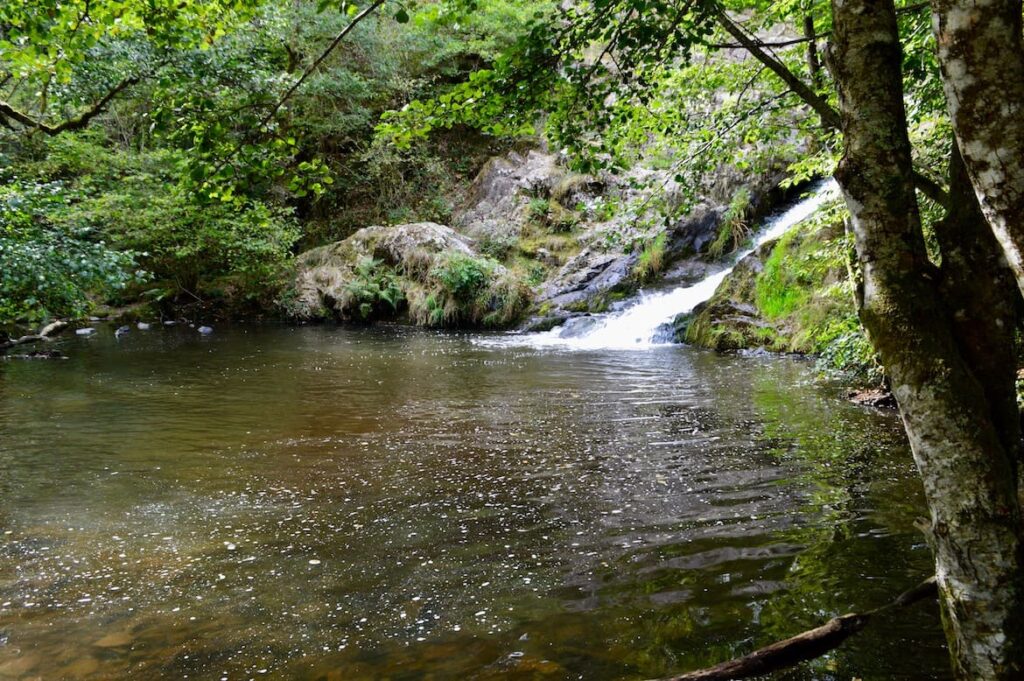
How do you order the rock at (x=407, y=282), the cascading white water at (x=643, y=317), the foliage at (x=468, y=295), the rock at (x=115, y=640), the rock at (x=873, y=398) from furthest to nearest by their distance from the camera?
the rock at (x=407, y=282) < the foliage at (x=468, y=295) < the cascading white water at (x=643, y=317) < the rock at (x=873, y=398) < the rock at (x=115, y=640)

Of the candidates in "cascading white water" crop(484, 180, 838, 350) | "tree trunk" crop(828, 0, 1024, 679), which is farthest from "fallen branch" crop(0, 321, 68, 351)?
"tree trunk" crop(828, 0, 1024, 679)

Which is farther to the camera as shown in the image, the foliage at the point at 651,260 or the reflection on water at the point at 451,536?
the foliage at the point at 651,260

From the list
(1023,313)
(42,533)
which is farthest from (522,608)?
(42,533)

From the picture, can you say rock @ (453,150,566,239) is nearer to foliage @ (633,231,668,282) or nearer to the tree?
foliage @ (633,231,668,282)

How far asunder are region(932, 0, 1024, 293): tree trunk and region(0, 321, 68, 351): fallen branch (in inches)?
762

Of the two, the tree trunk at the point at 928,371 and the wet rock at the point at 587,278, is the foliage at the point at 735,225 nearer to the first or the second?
the wet rock at the point at 587,278

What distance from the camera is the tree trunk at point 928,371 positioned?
212cm

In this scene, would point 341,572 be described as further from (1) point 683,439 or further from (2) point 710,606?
(1) point 683,439

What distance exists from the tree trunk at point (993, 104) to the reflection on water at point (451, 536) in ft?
6.66

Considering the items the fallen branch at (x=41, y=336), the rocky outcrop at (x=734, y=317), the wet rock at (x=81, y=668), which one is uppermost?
the rocky outcrop at (x=734, y=317)

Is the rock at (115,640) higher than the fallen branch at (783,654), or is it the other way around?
the fallen branch at (783,654)

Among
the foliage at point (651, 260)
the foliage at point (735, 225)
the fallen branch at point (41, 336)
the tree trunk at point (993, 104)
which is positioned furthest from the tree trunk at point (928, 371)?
the fallen branch at point (41, 336)

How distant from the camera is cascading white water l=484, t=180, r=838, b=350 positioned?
16406mm

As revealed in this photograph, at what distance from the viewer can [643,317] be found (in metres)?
17.3
